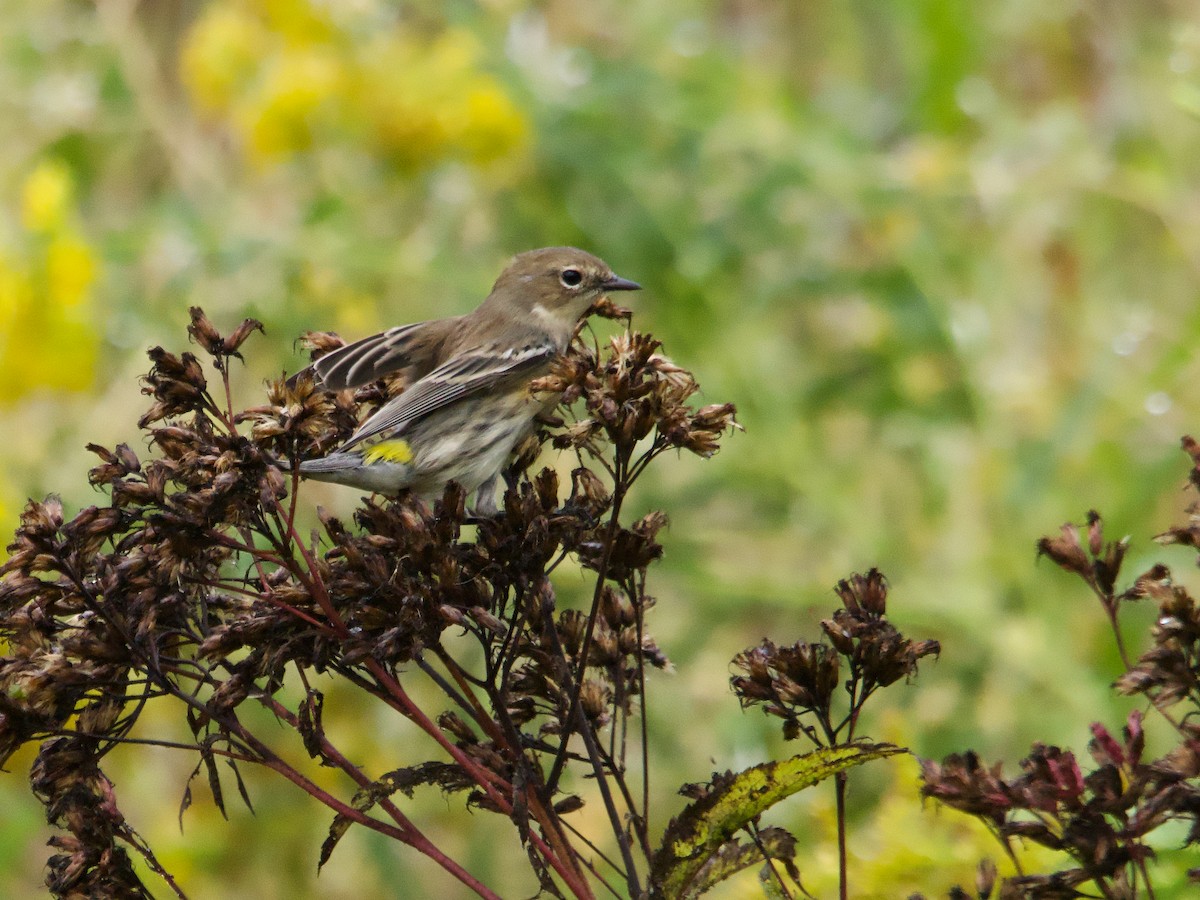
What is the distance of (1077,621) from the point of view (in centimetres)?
438

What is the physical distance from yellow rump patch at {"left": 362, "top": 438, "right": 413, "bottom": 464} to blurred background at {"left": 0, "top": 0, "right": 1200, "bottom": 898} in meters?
1.25

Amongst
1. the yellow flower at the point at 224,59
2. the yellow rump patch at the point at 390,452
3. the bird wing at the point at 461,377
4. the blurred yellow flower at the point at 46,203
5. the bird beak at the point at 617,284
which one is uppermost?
the yellow flower at the point at 224,59

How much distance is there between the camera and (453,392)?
126 inches

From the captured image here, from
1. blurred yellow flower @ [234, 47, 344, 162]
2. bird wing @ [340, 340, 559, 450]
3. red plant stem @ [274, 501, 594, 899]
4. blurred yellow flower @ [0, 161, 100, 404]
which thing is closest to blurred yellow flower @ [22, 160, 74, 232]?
blurred yellow flower @ [0, 161, 100, 404]

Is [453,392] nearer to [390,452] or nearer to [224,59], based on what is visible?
[390,452]

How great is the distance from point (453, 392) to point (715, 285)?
69.2 inches

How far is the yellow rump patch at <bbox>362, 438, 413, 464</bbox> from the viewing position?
3.03 meters

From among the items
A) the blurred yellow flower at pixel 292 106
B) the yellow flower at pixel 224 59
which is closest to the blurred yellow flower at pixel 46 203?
the blurred yellow flower at pixel 292 106

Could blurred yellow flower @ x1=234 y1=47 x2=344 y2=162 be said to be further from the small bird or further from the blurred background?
the small bird

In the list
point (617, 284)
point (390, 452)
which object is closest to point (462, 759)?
point (390, 452)

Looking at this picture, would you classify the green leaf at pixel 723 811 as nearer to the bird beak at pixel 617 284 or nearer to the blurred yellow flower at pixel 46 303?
the bird beak at pixel 617 284

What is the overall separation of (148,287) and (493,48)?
4.67 ft

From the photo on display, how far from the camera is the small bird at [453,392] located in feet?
9.80

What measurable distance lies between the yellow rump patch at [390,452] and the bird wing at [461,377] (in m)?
0.08
